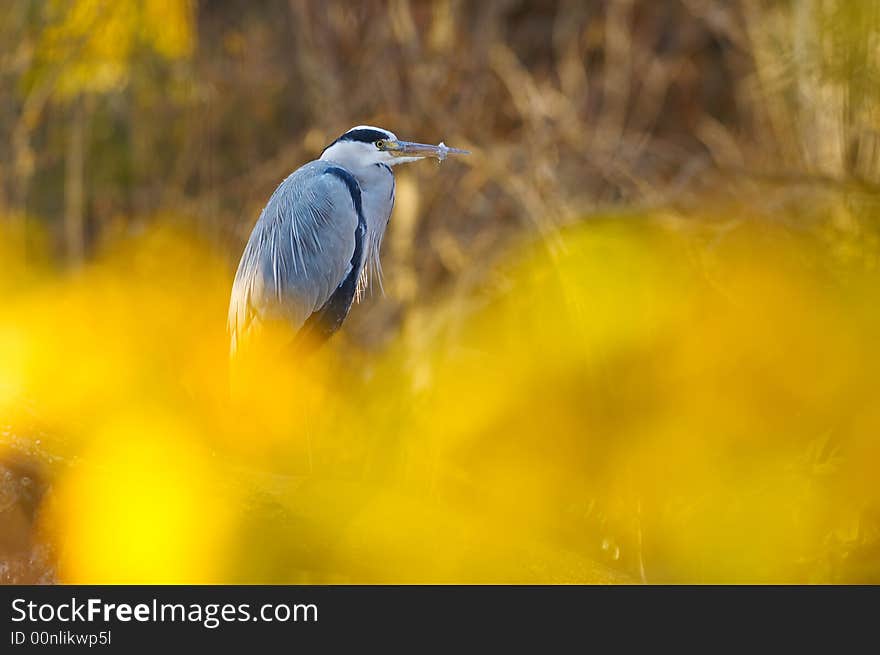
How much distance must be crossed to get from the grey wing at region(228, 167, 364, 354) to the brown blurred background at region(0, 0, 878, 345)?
797 millimetres

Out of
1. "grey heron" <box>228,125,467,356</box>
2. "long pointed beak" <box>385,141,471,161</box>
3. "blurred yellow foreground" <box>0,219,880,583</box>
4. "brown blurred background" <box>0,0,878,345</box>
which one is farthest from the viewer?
"brown blurred background" <box>0,0,878,345</box>

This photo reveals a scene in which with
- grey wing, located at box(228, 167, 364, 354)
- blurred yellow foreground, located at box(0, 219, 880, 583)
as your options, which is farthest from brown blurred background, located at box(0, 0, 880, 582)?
grey wing, located at box(228, 167, 364, 354)

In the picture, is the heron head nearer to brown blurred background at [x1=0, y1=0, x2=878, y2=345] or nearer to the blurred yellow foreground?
the blurred yellow foreground

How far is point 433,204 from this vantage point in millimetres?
4848

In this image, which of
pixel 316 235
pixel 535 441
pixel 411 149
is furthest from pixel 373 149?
pixel 535 441

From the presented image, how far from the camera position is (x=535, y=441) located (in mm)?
3473

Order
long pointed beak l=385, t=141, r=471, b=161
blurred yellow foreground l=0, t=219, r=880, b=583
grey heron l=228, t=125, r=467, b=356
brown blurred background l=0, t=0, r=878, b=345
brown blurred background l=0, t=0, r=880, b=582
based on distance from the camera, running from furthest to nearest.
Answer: brown blurred background l=0, t=0, r=878, b=345, brown blurred background l=0, t=0, r=880, b=582, grey heron l=228, t=125, r=467, b=356, long pointed beak l=385, t=141, r=471, b=161, blurred yellow foreground l=0, t=219, r=880, b=583

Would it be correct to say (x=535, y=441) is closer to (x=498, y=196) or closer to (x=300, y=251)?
(x=300, y=251)

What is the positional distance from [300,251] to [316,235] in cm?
6

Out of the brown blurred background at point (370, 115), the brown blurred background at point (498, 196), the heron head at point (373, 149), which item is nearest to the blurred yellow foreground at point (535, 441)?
the brown blurred background at point (498, 196)

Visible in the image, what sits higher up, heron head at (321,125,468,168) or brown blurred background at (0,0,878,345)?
brown blurred background at (0,0,878,345)

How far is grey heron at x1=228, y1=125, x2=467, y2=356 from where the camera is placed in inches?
107

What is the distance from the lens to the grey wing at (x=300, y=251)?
107 inches
